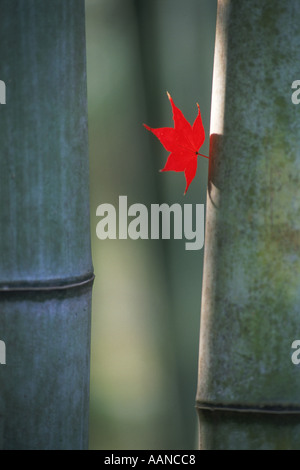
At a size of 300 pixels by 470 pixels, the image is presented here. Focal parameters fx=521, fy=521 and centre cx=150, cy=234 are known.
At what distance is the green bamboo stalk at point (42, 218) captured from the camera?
1.92 feet

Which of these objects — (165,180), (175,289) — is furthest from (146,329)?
(165,180)

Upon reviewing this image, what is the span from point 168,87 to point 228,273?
0.45m

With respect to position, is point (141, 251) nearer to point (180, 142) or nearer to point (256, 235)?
point (180, 142)

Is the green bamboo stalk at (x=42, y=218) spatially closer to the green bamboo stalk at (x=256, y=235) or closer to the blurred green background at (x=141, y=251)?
the green bamboo stalk at (x=256, y=235)

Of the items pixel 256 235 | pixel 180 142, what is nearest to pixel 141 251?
pixel 180 142

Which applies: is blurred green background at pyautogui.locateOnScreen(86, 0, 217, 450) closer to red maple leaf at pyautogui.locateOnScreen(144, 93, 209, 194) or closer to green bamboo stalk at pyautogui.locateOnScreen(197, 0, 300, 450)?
red maple leaf at pyautogui.locateOnScreen(144, 93, 209, 194)

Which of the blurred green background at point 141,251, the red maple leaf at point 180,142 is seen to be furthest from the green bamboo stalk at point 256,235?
the blurred green background at point 141,251

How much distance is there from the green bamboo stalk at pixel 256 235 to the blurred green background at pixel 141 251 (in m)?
0.32

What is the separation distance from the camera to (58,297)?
2.02ft

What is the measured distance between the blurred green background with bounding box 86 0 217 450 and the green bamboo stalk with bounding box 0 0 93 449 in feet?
0.91

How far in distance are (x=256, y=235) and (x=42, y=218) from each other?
0.24 metres

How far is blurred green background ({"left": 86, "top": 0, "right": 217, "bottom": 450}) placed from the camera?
2.98 feet

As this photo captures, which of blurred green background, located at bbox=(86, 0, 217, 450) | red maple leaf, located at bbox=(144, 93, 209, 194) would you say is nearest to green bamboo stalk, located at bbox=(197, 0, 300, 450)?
red maple leaf, located at bbox=(144, 93, 209, 194)
